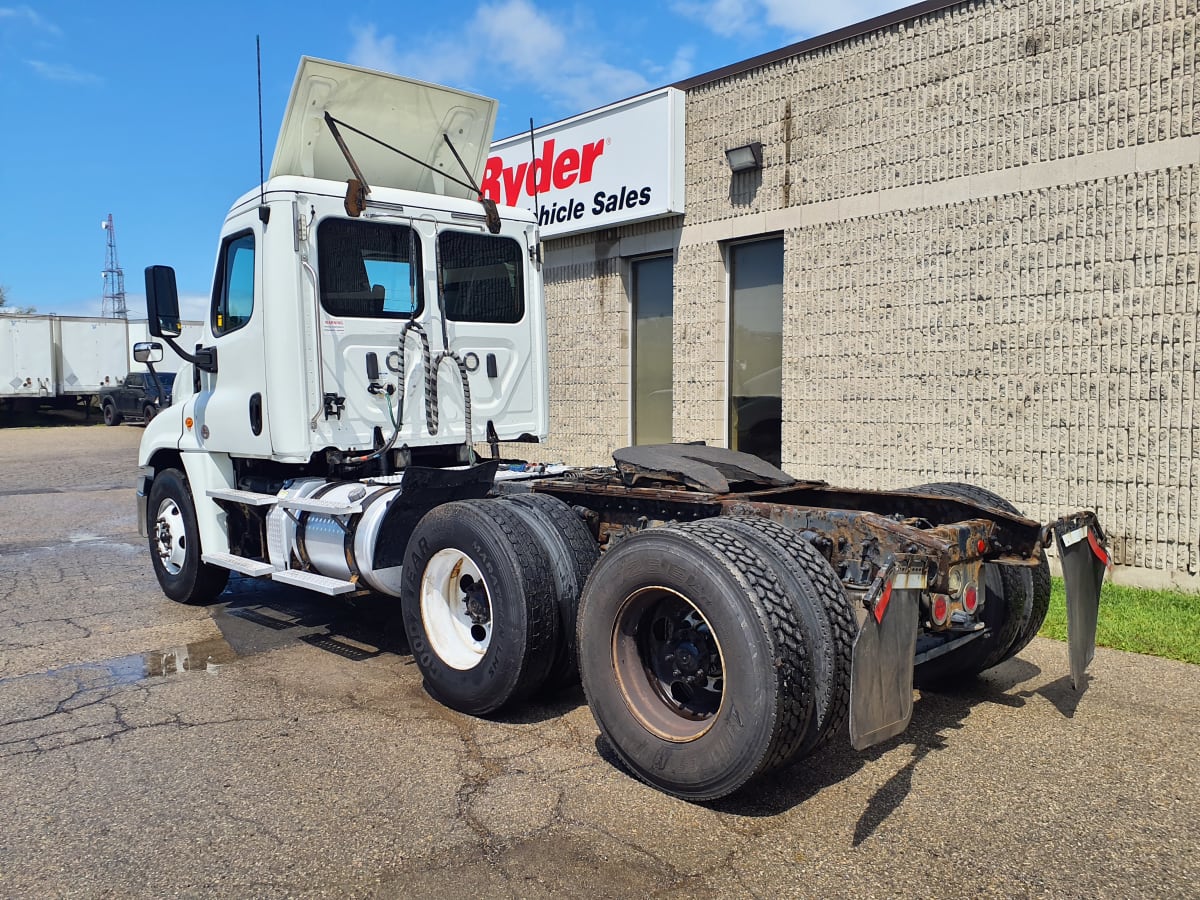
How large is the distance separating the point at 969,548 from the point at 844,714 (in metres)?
0.98

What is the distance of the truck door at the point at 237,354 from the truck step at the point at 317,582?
0.80 meters

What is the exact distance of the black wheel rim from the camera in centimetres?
398

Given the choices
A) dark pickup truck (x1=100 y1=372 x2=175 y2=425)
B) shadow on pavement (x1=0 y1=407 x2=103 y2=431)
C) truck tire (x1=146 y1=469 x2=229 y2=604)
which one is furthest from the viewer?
shadow on pavement (x1=0 y1=407 x2=103 y2=431)

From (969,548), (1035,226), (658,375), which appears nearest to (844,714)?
(969,548)

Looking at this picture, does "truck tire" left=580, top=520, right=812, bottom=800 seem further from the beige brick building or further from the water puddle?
the beige brick building

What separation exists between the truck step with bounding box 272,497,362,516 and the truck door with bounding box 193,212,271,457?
349mm

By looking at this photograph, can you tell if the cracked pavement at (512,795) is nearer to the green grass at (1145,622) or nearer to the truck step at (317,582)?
the green grass at (1145,622)

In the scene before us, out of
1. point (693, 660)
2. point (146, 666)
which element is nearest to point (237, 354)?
point (146, 666)

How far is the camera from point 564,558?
15.7 ft

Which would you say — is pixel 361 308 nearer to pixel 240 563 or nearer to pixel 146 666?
pixel 240 563

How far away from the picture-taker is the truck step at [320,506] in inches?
230

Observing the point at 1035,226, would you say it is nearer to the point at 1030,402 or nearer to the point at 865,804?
the point at 1030,402

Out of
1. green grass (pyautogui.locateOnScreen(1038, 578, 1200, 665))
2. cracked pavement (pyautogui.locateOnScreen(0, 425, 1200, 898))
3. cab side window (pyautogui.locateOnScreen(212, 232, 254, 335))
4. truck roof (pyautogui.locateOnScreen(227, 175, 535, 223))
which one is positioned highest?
truck roof (pyautogui.locateOnScreen(227, 175, 535, 223))

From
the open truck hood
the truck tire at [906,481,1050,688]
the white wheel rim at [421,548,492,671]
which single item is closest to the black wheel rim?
the white wheel rim at [421,548,492,671]
